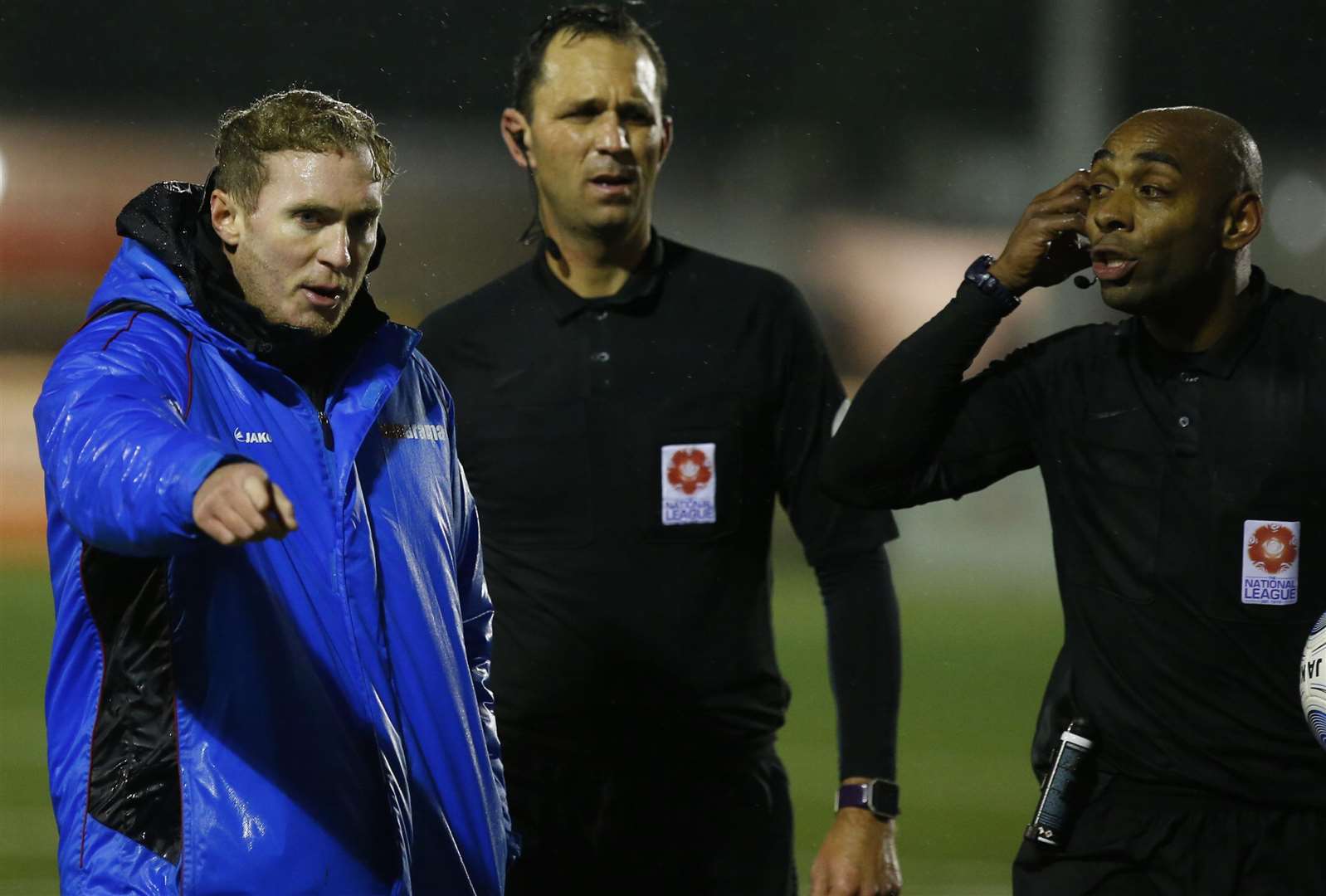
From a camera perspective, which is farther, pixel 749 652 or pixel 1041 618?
pixel 1041 618

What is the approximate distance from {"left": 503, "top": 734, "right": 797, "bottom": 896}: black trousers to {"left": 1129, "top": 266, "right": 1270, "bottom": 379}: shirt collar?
97cm

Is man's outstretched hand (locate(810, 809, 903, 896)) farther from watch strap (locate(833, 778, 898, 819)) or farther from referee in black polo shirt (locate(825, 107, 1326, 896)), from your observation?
referee in black polo shirt (locate(825, 107, 1326, 896))

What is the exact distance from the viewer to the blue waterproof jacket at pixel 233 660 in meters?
2.11

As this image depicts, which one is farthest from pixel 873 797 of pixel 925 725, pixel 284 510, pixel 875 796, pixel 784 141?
pixel 784 141

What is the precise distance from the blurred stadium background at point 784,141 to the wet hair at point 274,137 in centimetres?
844

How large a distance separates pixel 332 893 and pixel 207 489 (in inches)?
22.9

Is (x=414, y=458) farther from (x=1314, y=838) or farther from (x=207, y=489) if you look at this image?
(x=1314, y=838)

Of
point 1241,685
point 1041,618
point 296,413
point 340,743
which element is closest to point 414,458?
point 296,413

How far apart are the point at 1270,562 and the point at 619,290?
4.13ft

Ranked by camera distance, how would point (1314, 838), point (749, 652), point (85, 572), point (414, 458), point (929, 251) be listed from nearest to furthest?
point (85, 572) < point (414, 458) < point (1314, 838) < point (749, 652) < point (929, 251)

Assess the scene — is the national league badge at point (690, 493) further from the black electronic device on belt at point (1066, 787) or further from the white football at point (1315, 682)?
the white football at point (1315, 682)

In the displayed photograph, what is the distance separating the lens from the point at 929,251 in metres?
16.3

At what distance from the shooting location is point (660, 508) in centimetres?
334

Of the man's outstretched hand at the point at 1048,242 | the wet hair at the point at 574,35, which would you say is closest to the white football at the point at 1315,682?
the man's outstretched hand at the point at 1048,242
